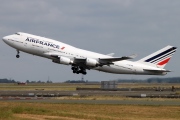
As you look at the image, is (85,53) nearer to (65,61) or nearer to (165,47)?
(65,61)

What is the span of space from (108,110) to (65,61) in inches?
1104

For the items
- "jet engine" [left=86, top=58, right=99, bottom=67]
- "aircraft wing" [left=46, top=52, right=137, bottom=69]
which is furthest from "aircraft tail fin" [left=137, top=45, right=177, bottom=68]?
"jet engine" [left=86, top=58, right=99, bottom=67]

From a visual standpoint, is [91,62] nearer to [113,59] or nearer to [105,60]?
[105,60]

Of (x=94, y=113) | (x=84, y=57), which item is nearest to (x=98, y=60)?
(x=84, y=57)

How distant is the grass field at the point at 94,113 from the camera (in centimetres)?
2878

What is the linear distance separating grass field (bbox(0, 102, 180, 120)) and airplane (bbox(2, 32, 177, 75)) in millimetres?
25191

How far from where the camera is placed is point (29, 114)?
30266mm

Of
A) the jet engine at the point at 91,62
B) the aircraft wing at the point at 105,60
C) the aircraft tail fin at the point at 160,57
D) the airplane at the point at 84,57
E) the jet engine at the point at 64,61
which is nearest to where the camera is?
the airplane at the point at 84,57

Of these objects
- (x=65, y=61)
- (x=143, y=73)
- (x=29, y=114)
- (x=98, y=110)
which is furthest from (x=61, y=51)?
(x=29, y=114)

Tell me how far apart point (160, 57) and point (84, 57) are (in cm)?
1651

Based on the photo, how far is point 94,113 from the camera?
3278 centimetres

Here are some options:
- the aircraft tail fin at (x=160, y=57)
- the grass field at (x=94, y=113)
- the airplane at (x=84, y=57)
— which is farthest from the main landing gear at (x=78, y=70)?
the grass field at (x=94, y=113)

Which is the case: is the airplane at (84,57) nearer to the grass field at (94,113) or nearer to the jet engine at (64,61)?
the jet engine at (64,61)

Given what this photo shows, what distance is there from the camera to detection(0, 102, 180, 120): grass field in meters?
28.8
